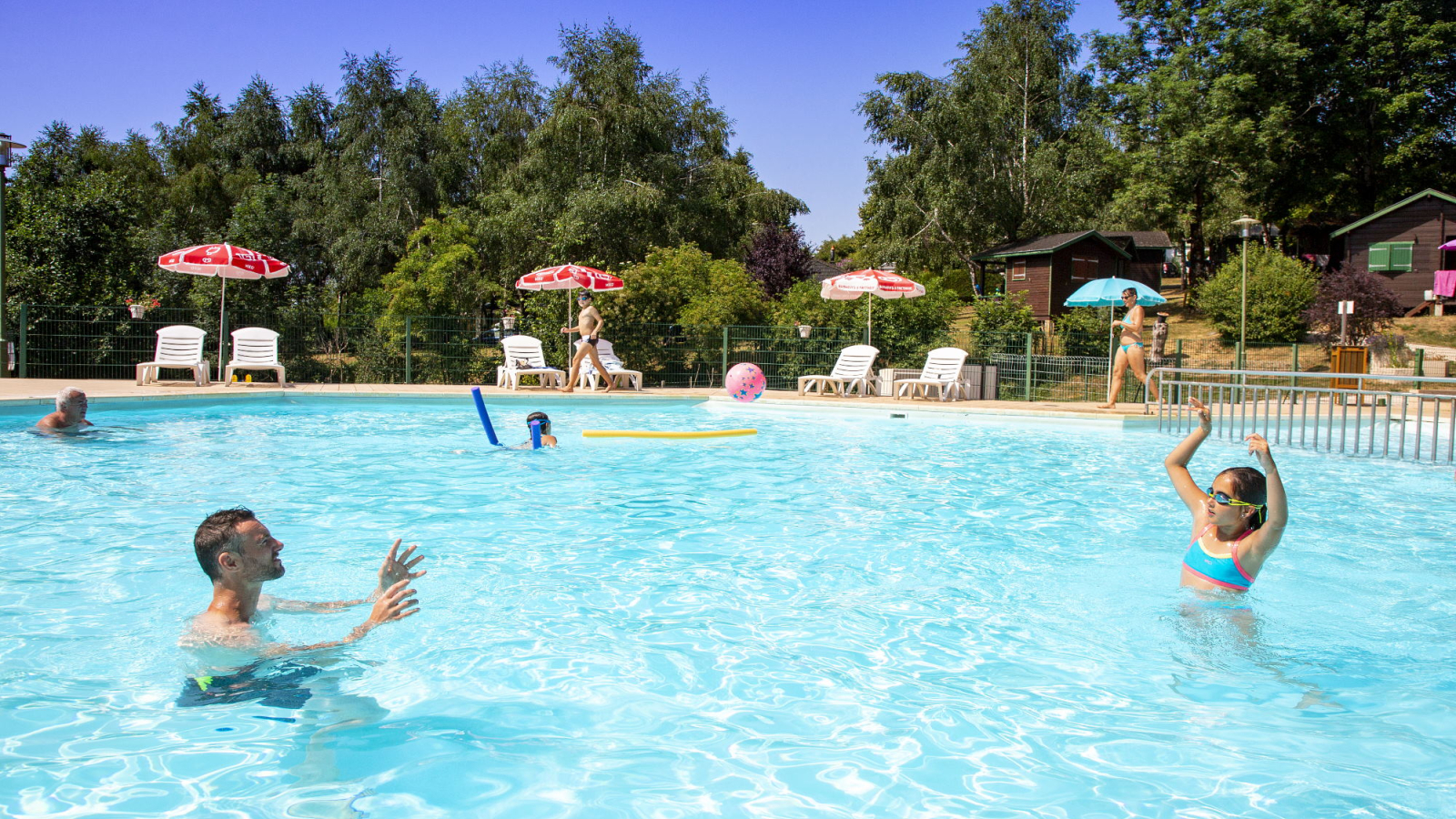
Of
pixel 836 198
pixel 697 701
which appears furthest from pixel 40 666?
pixel 836 198

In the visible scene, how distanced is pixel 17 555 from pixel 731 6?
2450cm

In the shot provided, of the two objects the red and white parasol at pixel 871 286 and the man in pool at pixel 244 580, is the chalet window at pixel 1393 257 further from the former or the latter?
the man in pool at pixel 244 580

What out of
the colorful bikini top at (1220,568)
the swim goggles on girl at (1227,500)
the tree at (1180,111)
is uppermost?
the tree at (1180,111)

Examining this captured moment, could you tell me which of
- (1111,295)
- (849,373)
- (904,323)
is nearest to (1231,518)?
(849,373)

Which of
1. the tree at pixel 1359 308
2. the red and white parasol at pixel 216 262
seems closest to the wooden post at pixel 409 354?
the red and white parasol at pixel 216 262

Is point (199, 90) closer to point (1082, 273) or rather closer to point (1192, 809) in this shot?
point (1082, 273)

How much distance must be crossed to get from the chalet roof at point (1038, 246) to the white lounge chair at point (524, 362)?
782 inches

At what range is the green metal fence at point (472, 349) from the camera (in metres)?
16.8

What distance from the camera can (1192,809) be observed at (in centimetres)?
286

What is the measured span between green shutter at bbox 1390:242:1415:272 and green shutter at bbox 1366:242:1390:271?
121mm

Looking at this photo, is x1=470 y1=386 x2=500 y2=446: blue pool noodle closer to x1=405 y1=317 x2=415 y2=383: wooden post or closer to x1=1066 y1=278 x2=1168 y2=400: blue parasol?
x1=405 y1=317 x2=415 y2=383: wooden post

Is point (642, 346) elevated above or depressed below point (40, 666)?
above

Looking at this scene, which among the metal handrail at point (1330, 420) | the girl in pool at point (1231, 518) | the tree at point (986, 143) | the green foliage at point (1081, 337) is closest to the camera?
the girl in pool at point (1231, 518)

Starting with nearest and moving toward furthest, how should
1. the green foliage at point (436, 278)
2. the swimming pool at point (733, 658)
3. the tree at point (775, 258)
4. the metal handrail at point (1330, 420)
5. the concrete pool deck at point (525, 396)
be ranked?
the swimming pool at point (733, 658), the metal handrail at point (1330, 420), the concrete pool deck at point (525, 396), the green foliage at point (436, 278), the tree at point (775, 258)
